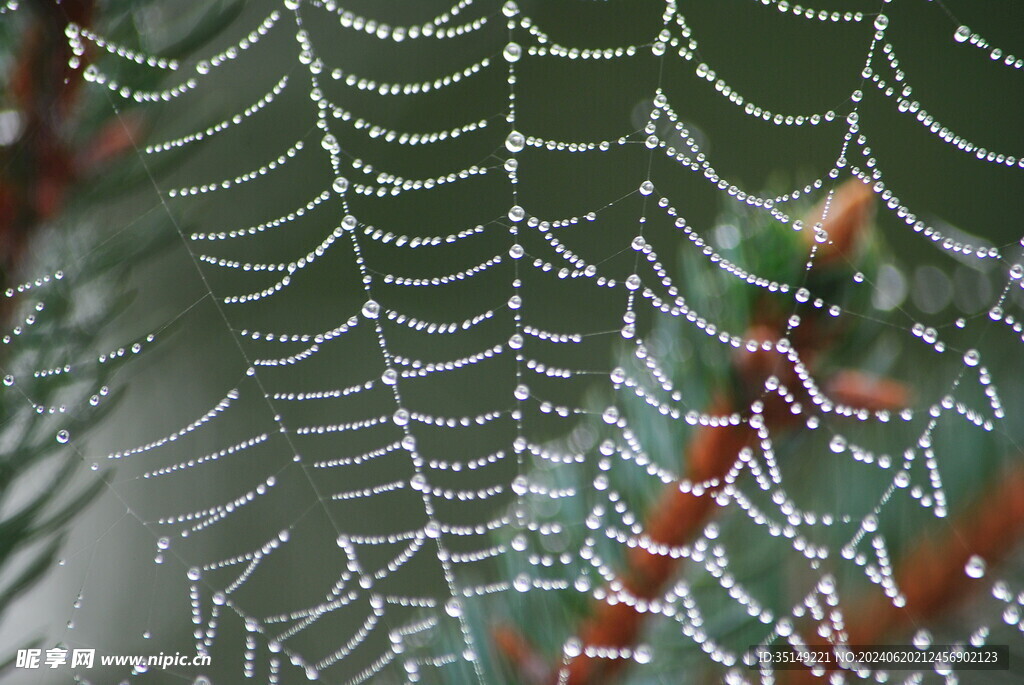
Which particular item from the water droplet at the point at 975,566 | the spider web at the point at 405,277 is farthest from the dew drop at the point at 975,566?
the spider web at the point at 405,277

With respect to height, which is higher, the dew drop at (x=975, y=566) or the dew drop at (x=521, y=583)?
the dew drop at (x=521, y=583)

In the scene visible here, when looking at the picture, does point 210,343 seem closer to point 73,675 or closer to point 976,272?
point 73,675

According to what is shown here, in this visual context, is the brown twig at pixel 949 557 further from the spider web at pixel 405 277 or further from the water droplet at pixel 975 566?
the spider web at pixel 405 277

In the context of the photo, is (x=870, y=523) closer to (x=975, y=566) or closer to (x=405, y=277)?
(x=975, y=566)


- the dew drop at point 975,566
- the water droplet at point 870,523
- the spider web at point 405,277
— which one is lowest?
the dew drop at point 975,566

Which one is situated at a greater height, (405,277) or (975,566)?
(405,277)

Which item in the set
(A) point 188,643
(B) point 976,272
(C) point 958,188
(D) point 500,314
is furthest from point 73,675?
(C) point 958,188

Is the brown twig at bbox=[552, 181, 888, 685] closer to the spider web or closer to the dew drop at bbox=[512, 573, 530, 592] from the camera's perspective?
the dew drop at bbox=[512, 573, 530, 592]

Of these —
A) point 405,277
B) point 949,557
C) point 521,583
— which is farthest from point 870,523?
point 405,277
